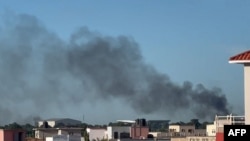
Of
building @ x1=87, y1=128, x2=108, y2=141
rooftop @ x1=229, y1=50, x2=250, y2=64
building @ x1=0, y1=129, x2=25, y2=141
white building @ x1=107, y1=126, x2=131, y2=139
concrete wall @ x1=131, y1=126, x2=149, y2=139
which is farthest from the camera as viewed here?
building @ x1=87, y1=128, x2=108, y2=141

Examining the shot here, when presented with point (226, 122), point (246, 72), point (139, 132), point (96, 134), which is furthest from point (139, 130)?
point (246, 72)

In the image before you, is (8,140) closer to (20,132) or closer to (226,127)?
(20,132)

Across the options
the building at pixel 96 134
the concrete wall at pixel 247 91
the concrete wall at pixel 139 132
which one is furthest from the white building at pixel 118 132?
the concrete wall at pixel 247 91

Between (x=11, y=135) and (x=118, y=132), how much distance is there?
50.7 metres

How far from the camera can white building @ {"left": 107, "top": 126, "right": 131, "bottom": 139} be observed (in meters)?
120

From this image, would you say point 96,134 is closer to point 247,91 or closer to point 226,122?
point 226,122

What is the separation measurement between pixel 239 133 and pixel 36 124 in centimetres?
16222

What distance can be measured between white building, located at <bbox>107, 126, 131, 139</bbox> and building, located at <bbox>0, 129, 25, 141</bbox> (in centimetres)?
3878

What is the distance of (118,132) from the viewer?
126 m

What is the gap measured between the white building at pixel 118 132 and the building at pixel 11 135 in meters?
38.8

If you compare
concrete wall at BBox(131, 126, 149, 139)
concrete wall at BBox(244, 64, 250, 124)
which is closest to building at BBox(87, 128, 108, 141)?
concrete wall at BBox(131, 126, 149, 139)

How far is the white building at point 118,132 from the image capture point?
120m

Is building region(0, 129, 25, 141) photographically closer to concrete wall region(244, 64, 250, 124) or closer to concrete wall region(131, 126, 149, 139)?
concrete wall region(131, 126, 149, 139)

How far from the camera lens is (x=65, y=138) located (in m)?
98.1
